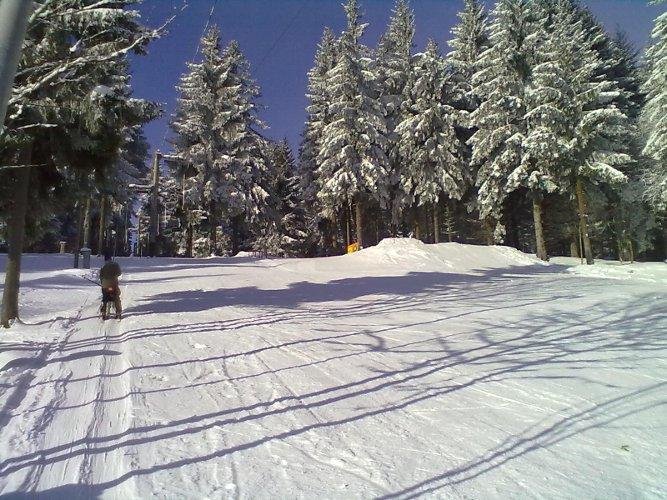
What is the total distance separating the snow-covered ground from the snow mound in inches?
463

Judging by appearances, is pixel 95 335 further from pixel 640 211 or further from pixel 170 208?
pixel 170 208

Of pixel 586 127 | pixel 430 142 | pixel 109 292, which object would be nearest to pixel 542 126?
pixel 586 127

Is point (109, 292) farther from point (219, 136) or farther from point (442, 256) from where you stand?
point (219, 136)

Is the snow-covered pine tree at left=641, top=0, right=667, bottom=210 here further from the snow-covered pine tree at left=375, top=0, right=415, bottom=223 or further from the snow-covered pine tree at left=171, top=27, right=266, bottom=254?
the snow-covered pine tree at left=171, top=27, right=266, bottom=254

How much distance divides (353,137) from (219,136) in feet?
31.9

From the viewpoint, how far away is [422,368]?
5.62 m

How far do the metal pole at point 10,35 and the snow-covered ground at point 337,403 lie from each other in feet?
Result: 8.42

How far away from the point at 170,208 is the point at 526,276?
1481 inches

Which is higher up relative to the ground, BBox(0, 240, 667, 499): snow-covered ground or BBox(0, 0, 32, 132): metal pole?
BBox(0, 0, 32, 132): metal pole

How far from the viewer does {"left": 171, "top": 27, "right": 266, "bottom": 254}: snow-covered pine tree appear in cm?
2936

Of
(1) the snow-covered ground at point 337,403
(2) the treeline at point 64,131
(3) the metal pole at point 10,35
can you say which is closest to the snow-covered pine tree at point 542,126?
(1) the snow-covered ground at point 337,403

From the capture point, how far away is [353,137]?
28.0 m

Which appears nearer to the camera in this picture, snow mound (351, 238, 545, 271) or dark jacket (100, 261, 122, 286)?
dark jacket (100, 261, 122, 286)

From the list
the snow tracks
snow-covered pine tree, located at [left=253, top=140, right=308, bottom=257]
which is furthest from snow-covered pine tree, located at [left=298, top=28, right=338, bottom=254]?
the snow tracks
